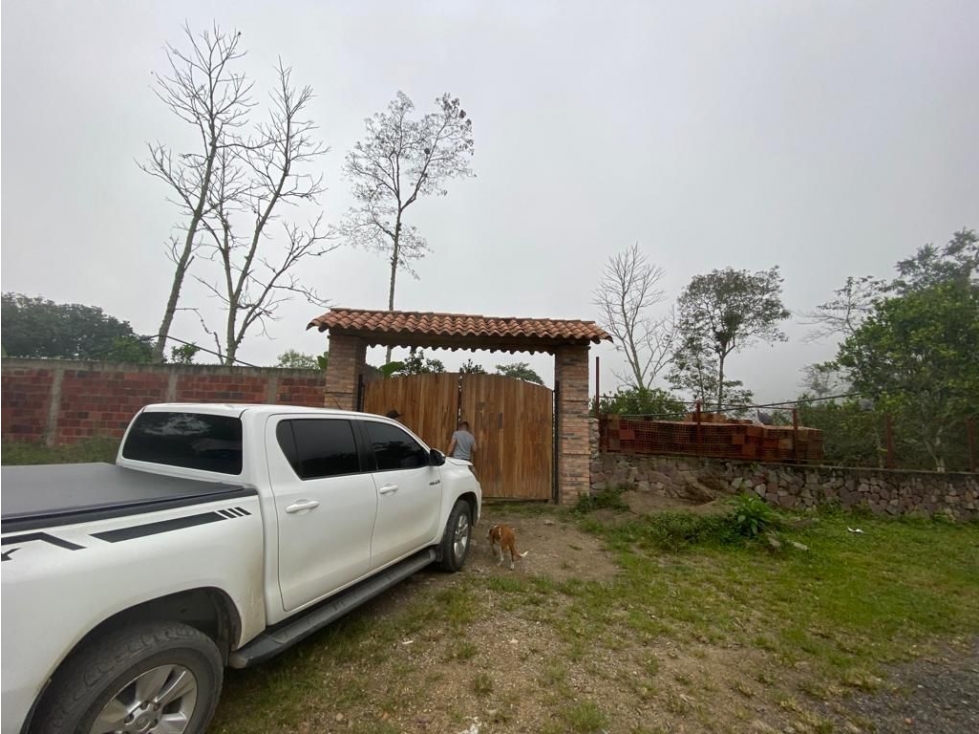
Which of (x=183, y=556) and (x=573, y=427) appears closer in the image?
(x=183, y=556)

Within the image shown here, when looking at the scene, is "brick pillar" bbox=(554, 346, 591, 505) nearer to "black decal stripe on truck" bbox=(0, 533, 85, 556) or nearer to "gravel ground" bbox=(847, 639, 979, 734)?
"gravel ground" bbox=(847, 639, 979, 734)

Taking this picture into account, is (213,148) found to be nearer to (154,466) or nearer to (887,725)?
(154,466)

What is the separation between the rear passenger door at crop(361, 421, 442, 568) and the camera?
3375 millimetres

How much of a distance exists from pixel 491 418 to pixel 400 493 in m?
4.23

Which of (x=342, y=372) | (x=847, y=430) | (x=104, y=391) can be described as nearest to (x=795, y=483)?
(x=847, y=430)

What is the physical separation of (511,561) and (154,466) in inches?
142

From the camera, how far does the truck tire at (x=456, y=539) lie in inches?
173

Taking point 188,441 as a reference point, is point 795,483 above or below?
below

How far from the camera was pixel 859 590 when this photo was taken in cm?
456

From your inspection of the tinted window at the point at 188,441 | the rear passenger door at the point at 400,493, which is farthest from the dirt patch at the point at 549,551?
the tinted window at the point at 188,441

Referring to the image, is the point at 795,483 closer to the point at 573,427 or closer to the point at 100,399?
the point at 573,427

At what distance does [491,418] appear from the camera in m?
7.73

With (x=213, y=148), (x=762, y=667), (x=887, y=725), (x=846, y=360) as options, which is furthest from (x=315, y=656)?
(x=213, y=148)

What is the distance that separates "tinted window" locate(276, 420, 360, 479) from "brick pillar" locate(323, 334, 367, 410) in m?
4.32
